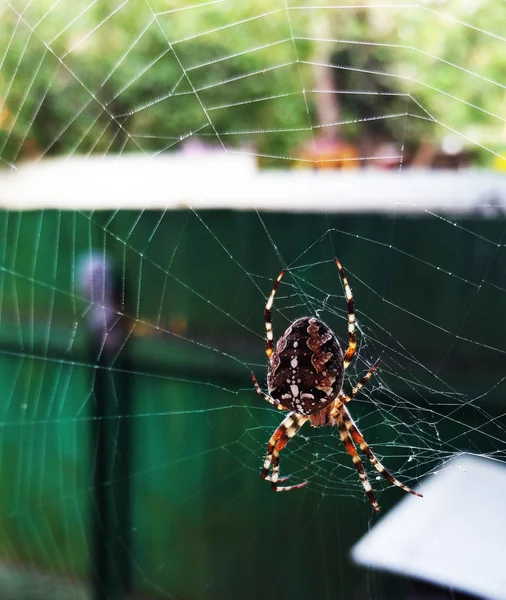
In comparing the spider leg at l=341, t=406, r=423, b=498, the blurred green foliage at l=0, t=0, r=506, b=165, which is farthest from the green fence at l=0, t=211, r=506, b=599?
the blurred green foliage at l=0, t=0, r=506, b=165

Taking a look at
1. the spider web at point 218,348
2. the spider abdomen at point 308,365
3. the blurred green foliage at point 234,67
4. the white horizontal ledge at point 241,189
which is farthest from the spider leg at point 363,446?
the blurred green foliage at point 234,67

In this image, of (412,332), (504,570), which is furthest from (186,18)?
(504,570)

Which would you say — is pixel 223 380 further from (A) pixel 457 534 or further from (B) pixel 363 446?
(A) pixel 457 534

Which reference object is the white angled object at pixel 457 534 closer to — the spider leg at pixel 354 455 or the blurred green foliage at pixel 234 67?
the spider leg at pixel 354 455

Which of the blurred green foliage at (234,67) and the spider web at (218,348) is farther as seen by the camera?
the blurred green foliage at (234,67)

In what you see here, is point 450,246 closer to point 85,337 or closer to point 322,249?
point 322,249

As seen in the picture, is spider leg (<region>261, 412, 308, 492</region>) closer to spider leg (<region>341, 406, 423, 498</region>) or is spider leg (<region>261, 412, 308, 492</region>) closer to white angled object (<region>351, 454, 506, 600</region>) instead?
spider leg (<region>341, 406, 423, 498</region>)

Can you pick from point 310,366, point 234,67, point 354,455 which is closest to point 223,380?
point 354,455
